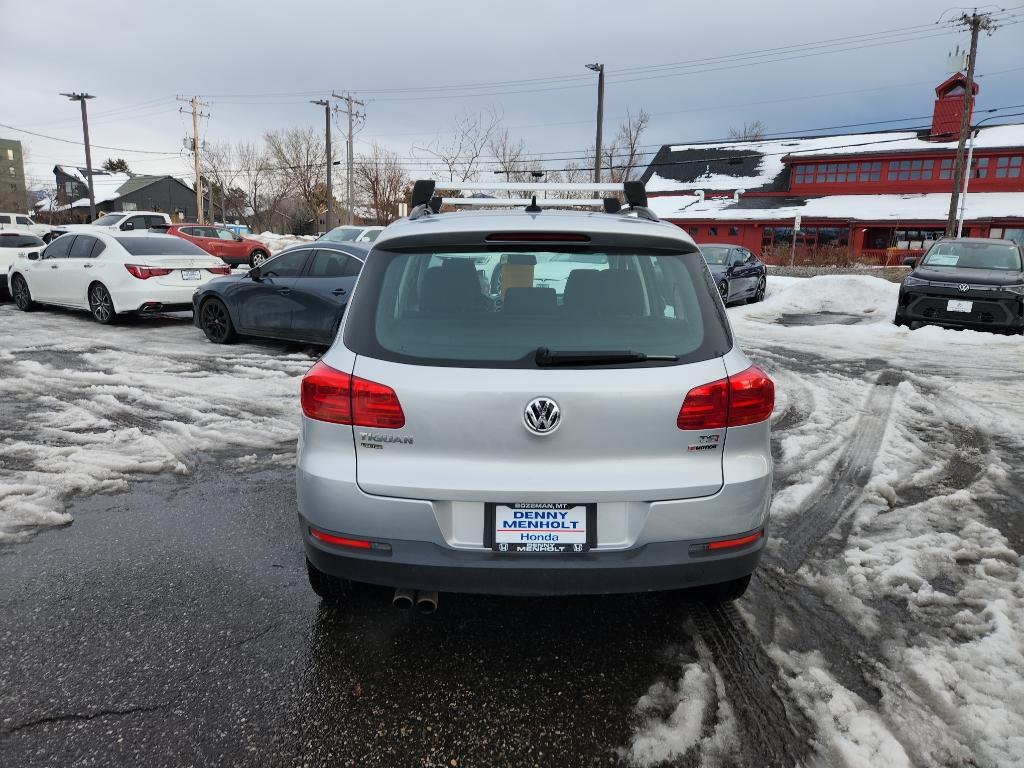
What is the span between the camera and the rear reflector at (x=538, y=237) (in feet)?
9.04

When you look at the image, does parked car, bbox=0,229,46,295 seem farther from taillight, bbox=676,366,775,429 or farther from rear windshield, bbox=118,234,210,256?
taillight, bbox=676,366,775,429

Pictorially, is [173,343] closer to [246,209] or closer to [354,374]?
[354,374]

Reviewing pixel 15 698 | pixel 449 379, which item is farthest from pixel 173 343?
pixel 449 379

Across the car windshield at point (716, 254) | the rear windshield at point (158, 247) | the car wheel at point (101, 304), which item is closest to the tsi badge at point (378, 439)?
the rear windshield at point (158, 247)

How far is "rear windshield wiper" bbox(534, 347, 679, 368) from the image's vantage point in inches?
100.0

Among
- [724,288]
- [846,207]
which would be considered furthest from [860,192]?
[724,288]

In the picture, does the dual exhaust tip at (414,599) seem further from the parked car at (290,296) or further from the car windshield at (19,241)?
the car windshield at (19,241)

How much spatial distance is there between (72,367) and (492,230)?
7.89 meters

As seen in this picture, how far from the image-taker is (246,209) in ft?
253

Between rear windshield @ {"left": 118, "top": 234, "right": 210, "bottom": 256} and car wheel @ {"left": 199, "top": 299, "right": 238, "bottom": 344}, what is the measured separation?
2.10 metres

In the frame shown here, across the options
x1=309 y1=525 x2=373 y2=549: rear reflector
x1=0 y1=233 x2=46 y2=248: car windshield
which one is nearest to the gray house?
x1=0 y1=233 x2=46 y2=248: car windshield

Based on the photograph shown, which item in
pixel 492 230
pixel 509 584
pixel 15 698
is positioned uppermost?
pixel 492 230

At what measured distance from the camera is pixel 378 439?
2.58 m

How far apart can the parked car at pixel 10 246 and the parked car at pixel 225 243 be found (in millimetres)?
7752
